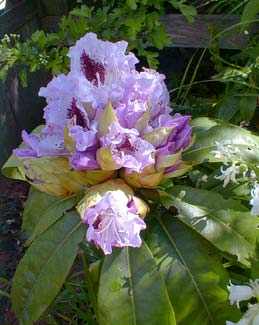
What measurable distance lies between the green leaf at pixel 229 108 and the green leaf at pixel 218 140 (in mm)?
526

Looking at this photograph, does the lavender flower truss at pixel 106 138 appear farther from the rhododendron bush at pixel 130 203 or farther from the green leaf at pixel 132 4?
the green leaf at pixel 132 4

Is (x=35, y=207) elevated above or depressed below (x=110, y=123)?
below

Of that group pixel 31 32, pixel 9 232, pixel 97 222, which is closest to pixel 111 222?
pixel 97 222

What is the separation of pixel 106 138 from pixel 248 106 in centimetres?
96

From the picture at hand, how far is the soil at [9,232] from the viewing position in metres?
2.42

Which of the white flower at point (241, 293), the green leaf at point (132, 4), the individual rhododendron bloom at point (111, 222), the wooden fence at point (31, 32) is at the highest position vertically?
the individual rhododendron bloom at point (111, 222)

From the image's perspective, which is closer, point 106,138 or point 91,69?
point 106,138

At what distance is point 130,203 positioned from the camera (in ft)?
3.53

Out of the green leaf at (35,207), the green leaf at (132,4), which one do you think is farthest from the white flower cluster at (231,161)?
the green leaf at (132,4)

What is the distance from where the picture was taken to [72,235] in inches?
Answer: 47.8

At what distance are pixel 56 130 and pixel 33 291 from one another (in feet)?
1.20

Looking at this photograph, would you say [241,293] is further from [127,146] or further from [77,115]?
[77,115]

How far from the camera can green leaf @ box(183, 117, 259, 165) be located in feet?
4.18

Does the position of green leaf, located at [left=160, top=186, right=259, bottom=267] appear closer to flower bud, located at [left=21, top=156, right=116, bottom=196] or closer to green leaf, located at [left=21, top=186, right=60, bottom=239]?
flower bud, located at [left=21, top=156, right=116, bottom=196]
